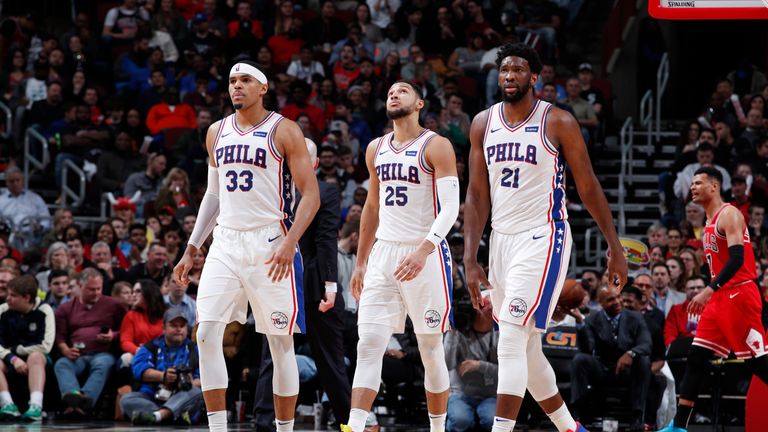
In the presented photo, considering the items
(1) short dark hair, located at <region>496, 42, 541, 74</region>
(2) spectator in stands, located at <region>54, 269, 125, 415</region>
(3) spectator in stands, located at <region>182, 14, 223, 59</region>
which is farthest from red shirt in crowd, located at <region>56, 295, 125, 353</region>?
(3) spectator in stands, located at <region>182, 14, 223, 59</region>

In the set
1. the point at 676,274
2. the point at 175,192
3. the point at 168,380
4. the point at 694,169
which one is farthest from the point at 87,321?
→ the point at 694,169

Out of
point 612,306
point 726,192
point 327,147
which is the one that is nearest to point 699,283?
point 612,306

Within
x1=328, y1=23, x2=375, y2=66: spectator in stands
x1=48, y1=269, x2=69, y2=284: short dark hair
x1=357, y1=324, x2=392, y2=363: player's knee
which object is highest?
x1=328, y1=23, x2=375, y2=66: spectator in stands

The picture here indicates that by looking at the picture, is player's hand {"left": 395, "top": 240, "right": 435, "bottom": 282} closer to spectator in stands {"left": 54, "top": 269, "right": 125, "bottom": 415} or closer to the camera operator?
the camera operator

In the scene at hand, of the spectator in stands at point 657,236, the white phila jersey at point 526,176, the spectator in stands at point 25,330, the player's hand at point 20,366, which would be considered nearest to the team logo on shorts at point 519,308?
the white phila jersey at point 526,176

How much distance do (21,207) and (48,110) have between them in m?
2.48

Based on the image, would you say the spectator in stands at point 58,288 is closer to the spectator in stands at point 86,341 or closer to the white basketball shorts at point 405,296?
the spectator in stands at point 86,341

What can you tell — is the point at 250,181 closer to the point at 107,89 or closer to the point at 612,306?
the point at 612,306

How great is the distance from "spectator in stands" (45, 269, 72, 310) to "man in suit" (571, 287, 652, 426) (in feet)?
19.2

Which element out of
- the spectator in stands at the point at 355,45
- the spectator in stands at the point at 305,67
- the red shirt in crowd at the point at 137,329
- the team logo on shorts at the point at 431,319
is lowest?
the red shirt in crowd at the point at 137,329

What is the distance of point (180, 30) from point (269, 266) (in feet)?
45.9

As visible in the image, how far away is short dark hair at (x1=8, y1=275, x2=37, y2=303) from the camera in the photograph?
12.9 meters

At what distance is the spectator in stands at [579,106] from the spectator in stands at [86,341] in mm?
7875

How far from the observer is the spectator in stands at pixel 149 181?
1739 centimetres
